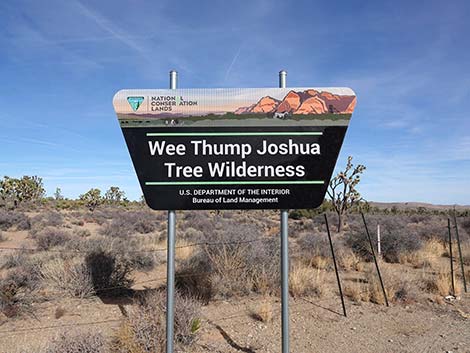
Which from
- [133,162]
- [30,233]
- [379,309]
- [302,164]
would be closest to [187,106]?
[133,162]

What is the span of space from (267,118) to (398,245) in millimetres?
11038

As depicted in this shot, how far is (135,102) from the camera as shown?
406 cm

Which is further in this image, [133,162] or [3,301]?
[3,301]

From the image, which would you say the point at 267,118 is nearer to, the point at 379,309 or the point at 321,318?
the point at 321,318

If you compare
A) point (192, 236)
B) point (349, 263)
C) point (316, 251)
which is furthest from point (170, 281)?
point (192, 236)

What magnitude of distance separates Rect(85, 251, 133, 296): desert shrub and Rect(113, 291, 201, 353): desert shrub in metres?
2.58

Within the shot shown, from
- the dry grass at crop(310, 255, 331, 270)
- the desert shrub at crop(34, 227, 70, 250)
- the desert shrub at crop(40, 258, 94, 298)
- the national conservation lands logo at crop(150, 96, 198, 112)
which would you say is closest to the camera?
the national conservation lands logo at crop(150, 96, 198, 112)

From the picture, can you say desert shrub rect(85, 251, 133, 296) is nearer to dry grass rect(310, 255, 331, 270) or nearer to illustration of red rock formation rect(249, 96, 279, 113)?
illustration of red rock formation rect(249, 96, 279, 113)

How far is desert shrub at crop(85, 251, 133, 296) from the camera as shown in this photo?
7684 millimetres

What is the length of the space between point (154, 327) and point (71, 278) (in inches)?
140

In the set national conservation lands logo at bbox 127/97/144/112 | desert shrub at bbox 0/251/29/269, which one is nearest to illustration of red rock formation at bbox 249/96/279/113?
national conservation lands logo at bbox 127/97/144/112

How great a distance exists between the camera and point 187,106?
13.3 feet

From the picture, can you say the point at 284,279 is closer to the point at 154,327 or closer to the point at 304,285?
the point at 154,327

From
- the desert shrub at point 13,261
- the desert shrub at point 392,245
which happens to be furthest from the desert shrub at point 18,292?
the desert shrub at point 392,245
